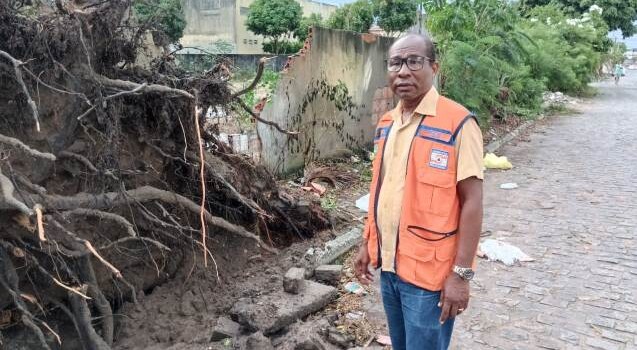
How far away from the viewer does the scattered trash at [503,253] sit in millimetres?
5078

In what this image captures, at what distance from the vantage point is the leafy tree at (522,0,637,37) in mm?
30391

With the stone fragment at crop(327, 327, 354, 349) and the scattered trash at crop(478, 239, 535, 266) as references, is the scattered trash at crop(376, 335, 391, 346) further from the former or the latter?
the scattered trash at crop(478, 239, 535, 266)

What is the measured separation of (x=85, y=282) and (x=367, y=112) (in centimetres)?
615

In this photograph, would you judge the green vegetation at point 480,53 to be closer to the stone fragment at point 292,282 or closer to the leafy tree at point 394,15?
the stone fragment at point 292,282

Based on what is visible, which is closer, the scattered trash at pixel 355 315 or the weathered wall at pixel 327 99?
the scattered trash at pixel 355 315

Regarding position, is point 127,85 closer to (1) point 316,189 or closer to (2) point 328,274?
(2) point 328,274

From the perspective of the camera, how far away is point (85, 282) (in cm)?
346

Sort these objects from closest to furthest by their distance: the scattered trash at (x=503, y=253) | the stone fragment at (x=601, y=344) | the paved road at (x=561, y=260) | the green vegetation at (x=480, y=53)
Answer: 1. the stone fragment at (x=601, y=344)
2. the paved road at (x=561, y=260)
3. the scattered trash at (x=503, y=253)
4. the green vegetation at (x=480, y=53)

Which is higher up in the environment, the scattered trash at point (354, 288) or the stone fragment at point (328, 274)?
the stone fragment at point (328, 274)

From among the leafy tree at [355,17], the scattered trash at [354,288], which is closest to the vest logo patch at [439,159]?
the scattered trash at [354,288]

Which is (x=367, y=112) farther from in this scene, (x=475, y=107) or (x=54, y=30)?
(x=54, y=30)

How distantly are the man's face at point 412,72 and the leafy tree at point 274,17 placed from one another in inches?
1277

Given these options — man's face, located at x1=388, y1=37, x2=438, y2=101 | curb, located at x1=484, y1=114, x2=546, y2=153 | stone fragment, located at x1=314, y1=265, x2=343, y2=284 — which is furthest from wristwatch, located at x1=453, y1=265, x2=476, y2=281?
curb, located at x1=484, y1=114, x2=546, y2=153

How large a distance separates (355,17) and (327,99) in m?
27.5
